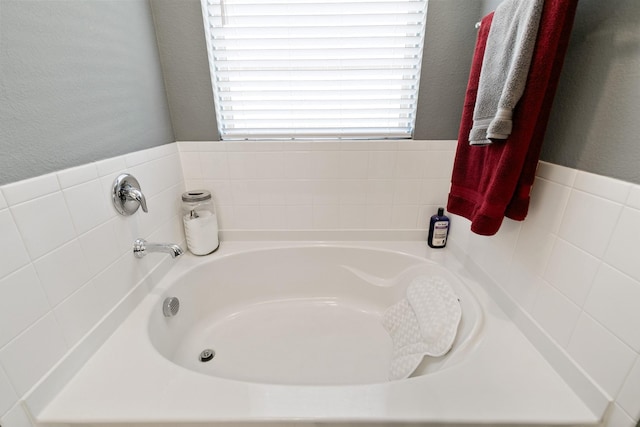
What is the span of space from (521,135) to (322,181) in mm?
866

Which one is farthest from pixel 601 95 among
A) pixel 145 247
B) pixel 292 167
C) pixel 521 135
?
pixel 145 247

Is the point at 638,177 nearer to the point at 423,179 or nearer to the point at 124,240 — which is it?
the point at 423,179

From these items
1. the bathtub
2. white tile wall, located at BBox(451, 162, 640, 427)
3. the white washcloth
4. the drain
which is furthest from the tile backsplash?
the drain

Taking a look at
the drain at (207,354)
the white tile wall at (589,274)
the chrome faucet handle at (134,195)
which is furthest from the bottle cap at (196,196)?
the white tile wall at (589,274)

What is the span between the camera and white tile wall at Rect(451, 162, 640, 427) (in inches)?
22.6

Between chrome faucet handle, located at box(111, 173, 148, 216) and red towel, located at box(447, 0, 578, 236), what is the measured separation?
1.11m

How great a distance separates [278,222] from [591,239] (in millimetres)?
1215

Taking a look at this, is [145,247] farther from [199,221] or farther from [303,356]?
[303,356]

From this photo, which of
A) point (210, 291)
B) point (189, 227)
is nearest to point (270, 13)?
point (189, 227)

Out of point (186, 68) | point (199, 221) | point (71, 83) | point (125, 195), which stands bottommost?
point (199, 221)

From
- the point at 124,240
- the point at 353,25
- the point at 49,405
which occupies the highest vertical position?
the point at 353,25

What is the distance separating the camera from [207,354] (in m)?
1.23

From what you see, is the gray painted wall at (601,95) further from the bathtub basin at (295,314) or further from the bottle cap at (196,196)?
the bottle cap at (196,196)

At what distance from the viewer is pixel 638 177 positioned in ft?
1.85
